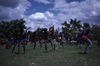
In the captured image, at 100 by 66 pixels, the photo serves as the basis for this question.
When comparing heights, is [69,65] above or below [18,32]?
below

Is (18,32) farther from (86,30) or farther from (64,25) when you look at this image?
(64,25)

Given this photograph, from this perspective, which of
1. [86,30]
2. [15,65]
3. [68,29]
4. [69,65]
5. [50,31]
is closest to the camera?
[69,65]

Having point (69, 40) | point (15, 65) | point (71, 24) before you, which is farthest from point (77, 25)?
point (15, 65)

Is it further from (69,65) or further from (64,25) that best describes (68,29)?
(69,65)

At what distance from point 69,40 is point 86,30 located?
36715 millimetres

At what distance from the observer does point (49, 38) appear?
22844 millimetres

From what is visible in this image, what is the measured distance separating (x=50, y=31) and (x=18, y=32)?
376 cm

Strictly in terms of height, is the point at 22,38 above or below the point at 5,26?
below

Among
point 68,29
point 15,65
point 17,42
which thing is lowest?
point 15,65

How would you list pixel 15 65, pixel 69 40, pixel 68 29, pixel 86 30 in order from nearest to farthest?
1. pixel 15 65
2. pixel 86 30
3. pixel 69 40
4. pixel 68 29

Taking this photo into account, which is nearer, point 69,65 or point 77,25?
point 69,65

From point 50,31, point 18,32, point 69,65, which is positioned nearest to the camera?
point 69,65

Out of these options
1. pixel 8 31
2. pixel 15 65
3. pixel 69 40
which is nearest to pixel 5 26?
pixel 8 31

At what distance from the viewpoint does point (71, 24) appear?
100562 mm
